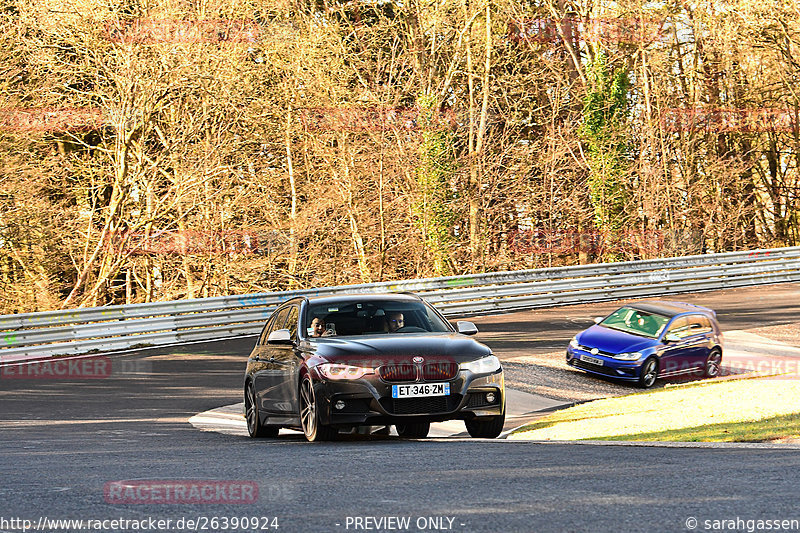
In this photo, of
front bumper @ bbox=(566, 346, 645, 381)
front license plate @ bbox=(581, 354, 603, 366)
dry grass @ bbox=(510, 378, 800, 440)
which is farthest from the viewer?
front license plate @ bbox=(581, 354, 603, 366)

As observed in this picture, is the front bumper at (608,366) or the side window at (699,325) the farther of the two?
the side window at (699,325)

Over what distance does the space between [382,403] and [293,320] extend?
2.05 meters

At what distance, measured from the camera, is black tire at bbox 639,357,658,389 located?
21859 mm

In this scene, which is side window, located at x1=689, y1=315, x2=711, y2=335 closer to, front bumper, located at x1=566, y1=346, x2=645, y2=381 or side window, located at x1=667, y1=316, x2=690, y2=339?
side window, located at x1=667, y1=316, x2=690, y2=339

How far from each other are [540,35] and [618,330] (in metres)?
22.3

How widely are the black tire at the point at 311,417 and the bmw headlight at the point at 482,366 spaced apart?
1365 mm

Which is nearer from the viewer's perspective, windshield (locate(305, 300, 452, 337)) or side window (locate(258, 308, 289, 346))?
windshield (locate(305, 300, 452, 337))

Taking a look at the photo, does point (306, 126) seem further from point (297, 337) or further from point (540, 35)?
point (297, 337)

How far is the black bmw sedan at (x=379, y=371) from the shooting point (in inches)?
409

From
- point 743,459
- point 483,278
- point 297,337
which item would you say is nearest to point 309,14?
point 483,278

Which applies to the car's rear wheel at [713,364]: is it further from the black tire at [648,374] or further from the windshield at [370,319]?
the windshield at [370,319]

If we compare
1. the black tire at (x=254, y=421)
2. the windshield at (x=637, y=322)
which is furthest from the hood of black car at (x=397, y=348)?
the windshield at (x=637, y=322)

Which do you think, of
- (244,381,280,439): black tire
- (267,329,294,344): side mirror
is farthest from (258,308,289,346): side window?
(267,329,294,344): side mirror

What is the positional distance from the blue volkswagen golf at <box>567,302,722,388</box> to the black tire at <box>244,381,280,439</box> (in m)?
10.8
